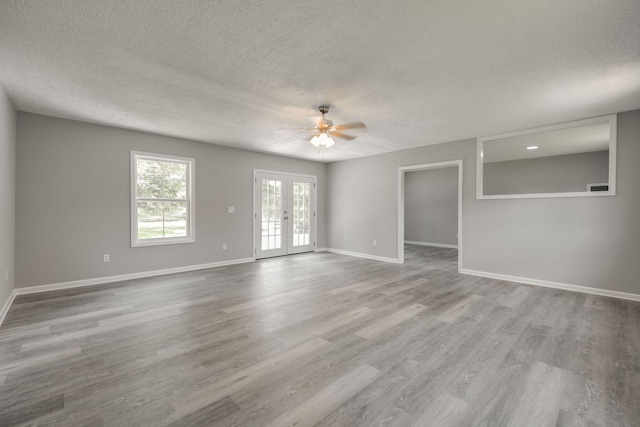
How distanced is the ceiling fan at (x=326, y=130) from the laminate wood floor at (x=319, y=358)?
2168 millimetres

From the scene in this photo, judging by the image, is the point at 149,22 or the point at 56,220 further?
the point at 56,220

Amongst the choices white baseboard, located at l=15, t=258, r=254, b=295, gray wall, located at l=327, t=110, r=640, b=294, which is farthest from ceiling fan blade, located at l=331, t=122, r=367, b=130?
white baseboard, located at l=15, t=258, r=254, b=295

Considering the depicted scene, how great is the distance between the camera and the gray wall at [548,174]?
681 centimetres

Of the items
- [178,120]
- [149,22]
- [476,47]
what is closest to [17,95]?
[178,120]

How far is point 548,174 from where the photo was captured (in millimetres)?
7484

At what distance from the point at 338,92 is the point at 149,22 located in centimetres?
187

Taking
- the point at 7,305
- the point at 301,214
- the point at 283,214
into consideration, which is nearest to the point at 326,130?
the point at 283,214

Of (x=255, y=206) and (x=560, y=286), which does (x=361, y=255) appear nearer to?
(x=255, y=206)

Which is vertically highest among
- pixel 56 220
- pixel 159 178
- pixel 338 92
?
pixel 338 92

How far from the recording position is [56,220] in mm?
4141

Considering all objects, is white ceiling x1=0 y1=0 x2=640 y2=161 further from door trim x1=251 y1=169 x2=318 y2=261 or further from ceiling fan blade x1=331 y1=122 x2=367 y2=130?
door trim x1=251 y1=169 x2=318 y2=261

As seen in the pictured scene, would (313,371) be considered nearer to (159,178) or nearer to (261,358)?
(261,358)

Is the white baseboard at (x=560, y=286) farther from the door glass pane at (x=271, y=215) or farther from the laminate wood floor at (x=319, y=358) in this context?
the door glass pane at (x=271, y=215)

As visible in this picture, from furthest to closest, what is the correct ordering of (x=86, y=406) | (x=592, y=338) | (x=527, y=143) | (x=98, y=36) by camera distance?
(x=527, y=143)
(x=592, y=338)
(x=98, y=36)
(x=86, y=406)
